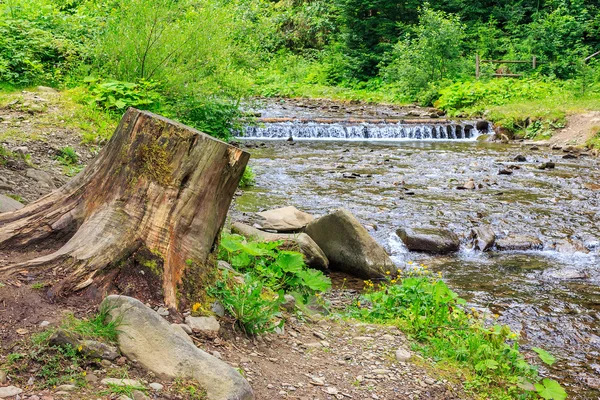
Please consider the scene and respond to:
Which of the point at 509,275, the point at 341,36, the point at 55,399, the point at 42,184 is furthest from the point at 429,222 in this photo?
the point at 341,36

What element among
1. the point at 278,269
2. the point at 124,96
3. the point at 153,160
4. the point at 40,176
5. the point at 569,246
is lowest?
the point at 569,246

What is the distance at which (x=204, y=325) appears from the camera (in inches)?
136

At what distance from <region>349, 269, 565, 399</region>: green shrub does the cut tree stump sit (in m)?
1.84

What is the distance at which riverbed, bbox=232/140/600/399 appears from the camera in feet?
18.5

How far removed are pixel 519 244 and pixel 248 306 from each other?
5508mm

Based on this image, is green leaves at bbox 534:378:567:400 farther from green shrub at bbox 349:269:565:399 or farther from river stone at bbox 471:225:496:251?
river stone at bbox 471:225:496:251

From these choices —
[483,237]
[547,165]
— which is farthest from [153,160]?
[547,165]

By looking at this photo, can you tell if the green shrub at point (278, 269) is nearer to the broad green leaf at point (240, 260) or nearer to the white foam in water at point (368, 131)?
the broad green leaf at point (240, 260)

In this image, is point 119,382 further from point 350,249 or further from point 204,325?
point 350,249

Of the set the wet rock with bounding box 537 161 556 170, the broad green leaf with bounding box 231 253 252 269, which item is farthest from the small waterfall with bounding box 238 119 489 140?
the broad green leaf with bounding box 231 253 252 269

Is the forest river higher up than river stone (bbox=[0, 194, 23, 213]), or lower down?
lower down

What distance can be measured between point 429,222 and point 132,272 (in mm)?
6245

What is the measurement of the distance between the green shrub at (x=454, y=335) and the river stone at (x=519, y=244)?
2722 mm

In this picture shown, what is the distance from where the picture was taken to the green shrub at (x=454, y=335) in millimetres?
4078
